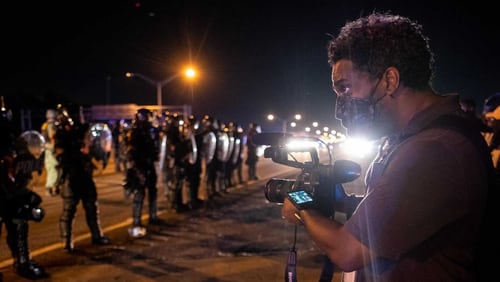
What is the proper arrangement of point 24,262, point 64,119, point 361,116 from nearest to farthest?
1. point 361,116
2. point 24,262
3. point 64,119

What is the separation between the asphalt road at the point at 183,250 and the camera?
5.64 metres

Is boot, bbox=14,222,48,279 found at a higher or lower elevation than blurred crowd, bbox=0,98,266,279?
lower

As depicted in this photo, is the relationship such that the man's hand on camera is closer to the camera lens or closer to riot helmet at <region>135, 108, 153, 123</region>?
the camera lens

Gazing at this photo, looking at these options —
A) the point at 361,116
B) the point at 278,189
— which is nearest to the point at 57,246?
the point at 278,189

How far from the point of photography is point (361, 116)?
188cm

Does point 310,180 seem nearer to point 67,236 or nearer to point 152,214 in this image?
point 67,236

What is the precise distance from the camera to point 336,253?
166cm

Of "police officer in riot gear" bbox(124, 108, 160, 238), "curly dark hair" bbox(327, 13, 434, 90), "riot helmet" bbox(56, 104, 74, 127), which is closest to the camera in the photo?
"curly dark hair" bbox(327, 13, 434, 90)

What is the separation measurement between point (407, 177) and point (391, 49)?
49 cm

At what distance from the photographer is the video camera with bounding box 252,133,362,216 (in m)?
1.86

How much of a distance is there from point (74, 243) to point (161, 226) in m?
1.61

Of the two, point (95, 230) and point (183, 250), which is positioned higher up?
point (95, 230)

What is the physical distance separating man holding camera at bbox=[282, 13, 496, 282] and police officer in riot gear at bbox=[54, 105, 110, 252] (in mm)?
5536

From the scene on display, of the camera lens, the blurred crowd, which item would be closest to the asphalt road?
the blurred crowd
